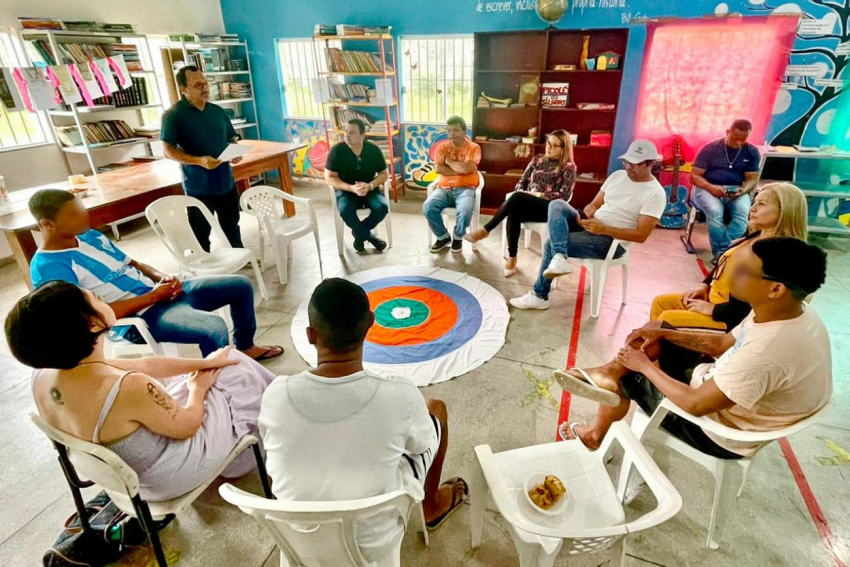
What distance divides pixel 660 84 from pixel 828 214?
2.13 m

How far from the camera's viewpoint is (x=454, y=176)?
4254 millimetres

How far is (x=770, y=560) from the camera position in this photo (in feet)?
5.32

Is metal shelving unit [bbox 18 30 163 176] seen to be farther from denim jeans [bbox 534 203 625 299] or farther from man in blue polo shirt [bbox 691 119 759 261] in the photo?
man in blue polo shirt [bbox 691 119 759 261]

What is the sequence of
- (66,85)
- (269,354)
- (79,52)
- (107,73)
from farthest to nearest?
(107,73), (79,52), (66,85), (269,354)

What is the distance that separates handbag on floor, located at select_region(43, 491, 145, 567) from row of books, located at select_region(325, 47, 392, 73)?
5.23 m

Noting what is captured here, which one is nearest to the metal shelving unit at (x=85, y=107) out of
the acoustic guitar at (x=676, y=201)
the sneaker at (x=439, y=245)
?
the sneaker at (x=439, y=245)

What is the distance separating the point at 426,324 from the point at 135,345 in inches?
68.3

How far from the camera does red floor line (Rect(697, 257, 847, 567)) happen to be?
166cm

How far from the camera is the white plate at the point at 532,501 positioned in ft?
4.47

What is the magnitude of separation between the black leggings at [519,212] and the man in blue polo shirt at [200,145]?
2.15m

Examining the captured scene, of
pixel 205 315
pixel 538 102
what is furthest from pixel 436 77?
pixel 205 315

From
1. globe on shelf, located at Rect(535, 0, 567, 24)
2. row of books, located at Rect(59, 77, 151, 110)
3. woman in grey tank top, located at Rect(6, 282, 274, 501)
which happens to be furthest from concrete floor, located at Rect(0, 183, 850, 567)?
globe on shelf, located at Rect(535, 0, 567, 24)

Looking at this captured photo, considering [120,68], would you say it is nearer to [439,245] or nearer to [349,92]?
[349,92]

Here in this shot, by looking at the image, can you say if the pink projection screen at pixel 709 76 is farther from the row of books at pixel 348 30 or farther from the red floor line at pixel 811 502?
the red floor line at pixel 811 502
